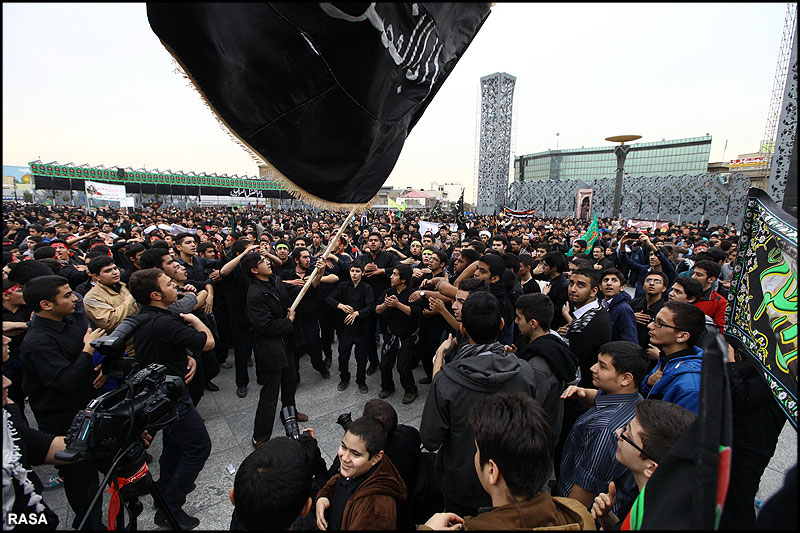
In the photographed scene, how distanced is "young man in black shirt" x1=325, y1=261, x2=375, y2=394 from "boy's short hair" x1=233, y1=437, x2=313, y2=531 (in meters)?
3.41

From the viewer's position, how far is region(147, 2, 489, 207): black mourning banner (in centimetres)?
167

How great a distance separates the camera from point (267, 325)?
13.5 ft

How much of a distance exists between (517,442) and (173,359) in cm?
281

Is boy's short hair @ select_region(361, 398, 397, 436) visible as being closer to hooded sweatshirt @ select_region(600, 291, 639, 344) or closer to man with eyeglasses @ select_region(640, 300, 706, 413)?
man with eyeglasses @ select_region(640, 300, 706, 413)

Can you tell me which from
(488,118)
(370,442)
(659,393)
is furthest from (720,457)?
(488,118)

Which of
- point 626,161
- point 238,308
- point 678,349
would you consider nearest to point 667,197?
point 678,349

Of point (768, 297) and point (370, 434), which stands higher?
point (768, 297)

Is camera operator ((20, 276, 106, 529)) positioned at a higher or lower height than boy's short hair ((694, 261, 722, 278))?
lower

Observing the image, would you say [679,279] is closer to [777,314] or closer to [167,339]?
[777,314]

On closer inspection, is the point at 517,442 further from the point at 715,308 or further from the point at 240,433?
the point at 715,308

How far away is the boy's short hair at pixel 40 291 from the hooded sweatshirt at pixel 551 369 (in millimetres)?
3457

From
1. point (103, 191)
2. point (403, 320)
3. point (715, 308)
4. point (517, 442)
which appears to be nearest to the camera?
point (517, 442)

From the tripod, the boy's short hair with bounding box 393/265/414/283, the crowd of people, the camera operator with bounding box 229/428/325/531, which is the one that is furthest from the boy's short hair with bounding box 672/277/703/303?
the tripod

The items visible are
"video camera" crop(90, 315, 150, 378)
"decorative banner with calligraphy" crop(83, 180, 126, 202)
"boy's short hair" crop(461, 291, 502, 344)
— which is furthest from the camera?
"decorative banner with calligraphy" crop(83, 180, 126, 202)
